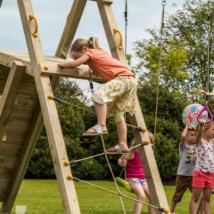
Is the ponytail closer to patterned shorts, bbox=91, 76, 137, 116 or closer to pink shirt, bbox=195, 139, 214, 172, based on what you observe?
patterned shorts, bbox=91, 76, 137, 116

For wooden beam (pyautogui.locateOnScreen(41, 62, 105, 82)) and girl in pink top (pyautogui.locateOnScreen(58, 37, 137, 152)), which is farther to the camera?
wooden beam (pyautogui.locateOnScreen(41, 62, 105, 82))

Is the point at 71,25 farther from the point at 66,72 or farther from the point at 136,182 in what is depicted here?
the point at 136,182

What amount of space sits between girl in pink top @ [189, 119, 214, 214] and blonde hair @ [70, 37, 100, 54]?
77.9 inches

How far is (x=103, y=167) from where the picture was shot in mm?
19812

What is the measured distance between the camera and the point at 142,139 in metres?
6.18

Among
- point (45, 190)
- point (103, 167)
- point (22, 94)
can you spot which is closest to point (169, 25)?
point (103, 167)

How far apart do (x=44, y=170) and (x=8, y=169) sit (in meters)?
11.3

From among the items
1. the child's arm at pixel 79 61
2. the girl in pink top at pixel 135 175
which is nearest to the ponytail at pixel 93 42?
the child's arm at pixel 79 61

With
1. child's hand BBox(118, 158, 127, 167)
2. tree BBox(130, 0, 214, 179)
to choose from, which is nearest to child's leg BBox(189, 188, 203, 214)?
child's hand BBox(118, 158, 127, 167)

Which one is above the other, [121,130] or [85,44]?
[85,44]

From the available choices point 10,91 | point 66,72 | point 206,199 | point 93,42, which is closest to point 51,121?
point 66,72

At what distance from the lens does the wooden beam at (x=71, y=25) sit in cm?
701

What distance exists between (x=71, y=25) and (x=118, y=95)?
Result: 1.64m

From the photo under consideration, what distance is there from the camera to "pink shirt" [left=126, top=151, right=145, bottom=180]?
8.18 m
